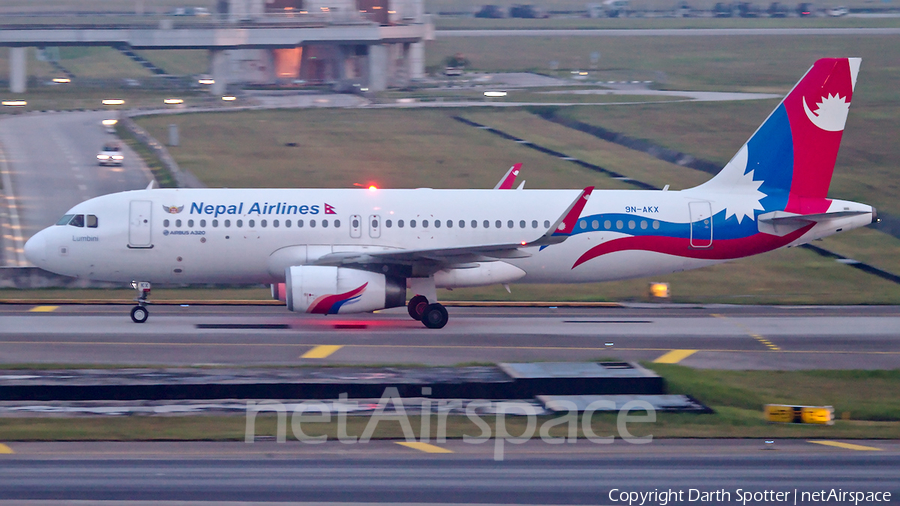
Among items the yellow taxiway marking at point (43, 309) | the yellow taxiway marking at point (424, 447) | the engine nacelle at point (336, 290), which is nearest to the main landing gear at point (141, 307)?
the yellow taxiway marking at point (43, 309)

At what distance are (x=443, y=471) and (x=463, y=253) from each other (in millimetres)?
12974

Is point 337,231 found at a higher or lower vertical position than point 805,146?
lower

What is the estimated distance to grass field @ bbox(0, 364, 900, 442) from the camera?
61.6ft

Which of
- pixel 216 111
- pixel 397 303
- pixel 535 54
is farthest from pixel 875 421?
pixel 535 54

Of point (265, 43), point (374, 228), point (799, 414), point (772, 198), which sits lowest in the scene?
point (799, 414)

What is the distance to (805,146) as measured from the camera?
105ft

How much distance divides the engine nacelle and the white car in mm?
33891

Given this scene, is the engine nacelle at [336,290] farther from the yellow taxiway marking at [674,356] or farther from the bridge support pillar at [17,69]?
the bridge support pillar at [17,69]

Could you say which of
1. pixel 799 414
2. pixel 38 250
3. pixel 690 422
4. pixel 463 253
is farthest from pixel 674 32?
pixel 690 422

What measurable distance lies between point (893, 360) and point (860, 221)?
595 cm

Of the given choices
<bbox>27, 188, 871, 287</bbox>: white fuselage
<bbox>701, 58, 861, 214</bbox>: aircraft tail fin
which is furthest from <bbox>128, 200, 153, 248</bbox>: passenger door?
<bbox>701, 58, 861, 214</bbox>: aircraft tail fin

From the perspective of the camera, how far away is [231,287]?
1522 inches

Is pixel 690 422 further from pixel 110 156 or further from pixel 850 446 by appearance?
pixel 110 156

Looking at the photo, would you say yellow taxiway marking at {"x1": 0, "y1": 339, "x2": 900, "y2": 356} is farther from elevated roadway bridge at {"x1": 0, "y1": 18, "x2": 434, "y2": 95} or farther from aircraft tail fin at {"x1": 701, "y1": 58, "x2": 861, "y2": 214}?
elevated roadway bridge at {"x1": 0, "y1": 18, "x2": 434, "y2": 95}
